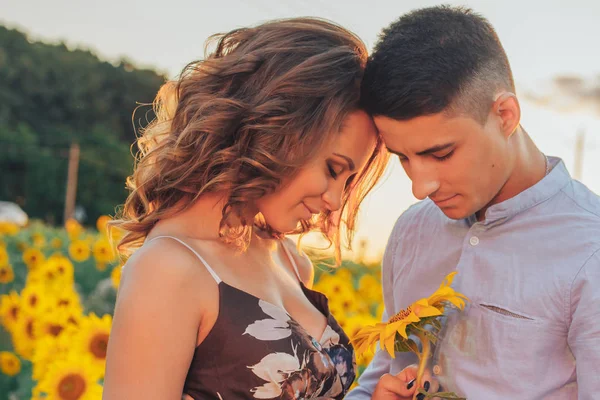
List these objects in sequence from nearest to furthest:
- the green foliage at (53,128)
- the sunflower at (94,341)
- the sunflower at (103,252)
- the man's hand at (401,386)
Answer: the man's hand at (401,386)
the sunflower at (94,341)
the sunflower at (103,252)
the green foliage at (53,128)

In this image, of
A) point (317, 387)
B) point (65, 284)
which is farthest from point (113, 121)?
point (317, 387)

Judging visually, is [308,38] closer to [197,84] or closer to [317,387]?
[197,84]

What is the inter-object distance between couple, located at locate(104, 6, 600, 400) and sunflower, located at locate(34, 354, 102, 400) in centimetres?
106

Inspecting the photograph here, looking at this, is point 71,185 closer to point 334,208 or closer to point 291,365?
point 334,208

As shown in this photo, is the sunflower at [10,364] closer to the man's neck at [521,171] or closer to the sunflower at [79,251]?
the sunflower at [79,251]

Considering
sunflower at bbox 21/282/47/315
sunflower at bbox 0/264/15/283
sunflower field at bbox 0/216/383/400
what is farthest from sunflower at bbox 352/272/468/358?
sunflower at bbox 0/264/15/283

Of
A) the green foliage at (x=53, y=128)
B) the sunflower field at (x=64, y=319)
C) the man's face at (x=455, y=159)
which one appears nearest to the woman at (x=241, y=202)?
the man's face at (x=455, y=159)

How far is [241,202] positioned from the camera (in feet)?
9.23

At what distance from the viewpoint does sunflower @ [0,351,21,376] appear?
467cm

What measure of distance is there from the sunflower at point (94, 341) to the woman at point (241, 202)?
106 centimetres

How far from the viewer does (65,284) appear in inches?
203

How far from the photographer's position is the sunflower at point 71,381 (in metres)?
3.76

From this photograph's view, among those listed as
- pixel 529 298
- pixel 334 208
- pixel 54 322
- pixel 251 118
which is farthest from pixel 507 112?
pixel 54 322

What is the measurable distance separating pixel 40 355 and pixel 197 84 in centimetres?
194
